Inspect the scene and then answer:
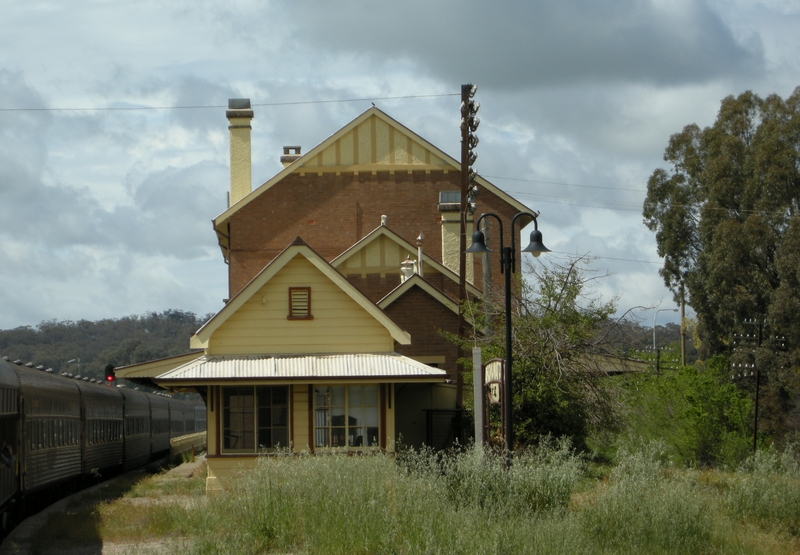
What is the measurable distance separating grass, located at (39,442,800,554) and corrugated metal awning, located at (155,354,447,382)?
4042 mm

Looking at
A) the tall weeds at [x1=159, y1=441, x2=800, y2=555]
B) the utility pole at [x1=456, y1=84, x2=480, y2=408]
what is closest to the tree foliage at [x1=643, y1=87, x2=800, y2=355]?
the utility pole at [x1=456, y1=84, x2=480, y2=408]

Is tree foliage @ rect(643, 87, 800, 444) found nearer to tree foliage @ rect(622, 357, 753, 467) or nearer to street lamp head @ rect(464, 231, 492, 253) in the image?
tree foliage @ rect(622, 357, 753, 467)

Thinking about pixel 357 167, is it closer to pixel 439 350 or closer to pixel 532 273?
pixel 439 350

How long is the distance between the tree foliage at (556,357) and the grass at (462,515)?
485 cm

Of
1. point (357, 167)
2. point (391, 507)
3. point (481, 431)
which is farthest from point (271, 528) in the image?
point (357, 167)

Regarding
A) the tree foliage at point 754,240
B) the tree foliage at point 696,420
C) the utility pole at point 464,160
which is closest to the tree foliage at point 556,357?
the utility pole at point 464,160

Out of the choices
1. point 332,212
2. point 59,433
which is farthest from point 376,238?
point 59,433

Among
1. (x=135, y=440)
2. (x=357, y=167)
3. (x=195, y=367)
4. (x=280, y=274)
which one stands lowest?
(x=135, y=440)

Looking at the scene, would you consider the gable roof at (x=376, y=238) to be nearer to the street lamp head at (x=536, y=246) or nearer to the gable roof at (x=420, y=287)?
the gable roof at (x=420, y=287)

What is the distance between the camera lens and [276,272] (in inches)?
799

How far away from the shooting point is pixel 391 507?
12266 mm

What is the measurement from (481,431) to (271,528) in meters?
4.74

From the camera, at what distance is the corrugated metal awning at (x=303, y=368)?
749 inches

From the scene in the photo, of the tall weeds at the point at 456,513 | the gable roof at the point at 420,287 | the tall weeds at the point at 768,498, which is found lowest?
the tall weeds at the point at 768,498
